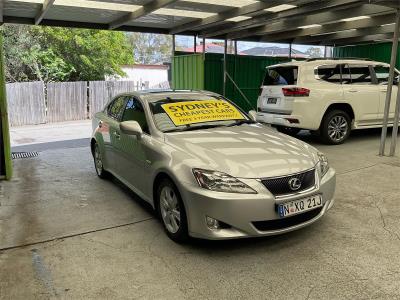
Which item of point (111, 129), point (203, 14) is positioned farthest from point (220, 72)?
point (111, 129)

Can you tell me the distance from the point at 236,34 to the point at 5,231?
26.2 feet

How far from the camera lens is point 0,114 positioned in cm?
Answer: 591

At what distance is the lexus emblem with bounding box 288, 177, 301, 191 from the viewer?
3.34m

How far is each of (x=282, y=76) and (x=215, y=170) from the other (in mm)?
5262

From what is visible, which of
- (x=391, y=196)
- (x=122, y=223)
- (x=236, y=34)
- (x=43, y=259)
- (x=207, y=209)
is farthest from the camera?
(x=236, y=34)

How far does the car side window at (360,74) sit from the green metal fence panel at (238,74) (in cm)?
383

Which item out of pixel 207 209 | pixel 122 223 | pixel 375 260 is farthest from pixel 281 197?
pixel 122 223

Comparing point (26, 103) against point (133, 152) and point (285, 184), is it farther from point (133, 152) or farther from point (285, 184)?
point (285, 184)

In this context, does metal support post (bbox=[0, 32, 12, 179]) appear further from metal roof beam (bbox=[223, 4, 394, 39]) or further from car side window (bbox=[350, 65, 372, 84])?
car side window (bbox=[350, 65, 372, 84])

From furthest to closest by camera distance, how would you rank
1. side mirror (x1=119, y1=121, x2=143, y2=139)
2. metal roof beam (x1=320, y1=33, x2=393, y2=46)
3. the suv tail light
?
metal roof beam (x1=320, y1=33, x2=393, y2=46), the suv tail light, side mirror (x1=119, y1=121, x2=143, y2=139)

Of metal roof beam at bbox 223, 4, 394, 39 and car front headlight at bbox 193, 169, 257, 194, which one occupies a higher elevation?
metal roof beam at bbox 223, 4, 394, 39

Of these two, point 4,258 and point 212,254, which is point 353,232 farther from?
point 4,258

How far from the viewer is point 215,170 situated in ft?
10.8

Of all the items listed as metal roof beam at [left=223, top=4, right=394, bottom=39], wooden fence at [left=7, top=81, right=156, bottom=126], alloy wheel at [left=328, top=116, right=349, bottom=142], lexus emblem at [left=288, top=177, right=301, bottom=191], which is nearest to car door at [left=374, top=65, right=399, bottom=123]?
alloy wheel at [left=328, top=116, right=349, bottom=142]
